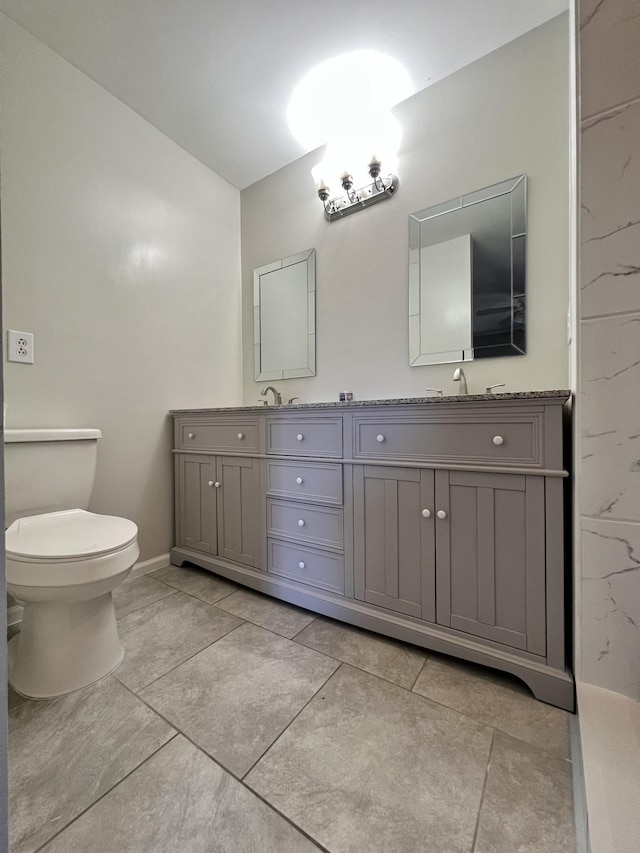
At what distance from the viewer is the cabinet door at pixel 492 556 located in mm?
1041

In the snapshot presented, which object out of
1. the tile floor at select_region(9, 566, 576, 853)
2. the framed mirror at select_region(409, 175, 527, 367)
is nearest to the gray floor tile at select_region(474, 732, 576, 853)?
the tile floor at select_region(9, 566, 576, 853)

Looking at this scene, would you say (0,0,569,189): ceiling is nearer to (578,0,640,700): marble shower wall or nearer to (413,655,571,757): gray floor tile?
(578,0,640,700): marble shower wall

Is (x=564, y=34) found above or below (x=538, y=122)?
above

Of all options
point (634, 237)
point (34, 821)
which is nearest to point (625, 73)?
point (634, 237)

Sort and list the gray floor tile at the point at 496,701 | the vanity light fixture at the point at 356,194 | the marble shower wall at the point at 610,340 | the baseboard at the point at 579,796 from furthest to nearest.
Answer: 1. the vanity light fixture at the point at 356,194
2. the gray floor tile at the point at 496,701
3. the marble shower wall at the point at 610,340
4. the baseboard at the point at 579,796

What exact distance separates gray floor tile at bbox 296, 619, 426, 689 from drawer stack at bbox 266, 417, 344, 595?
0.15 metres

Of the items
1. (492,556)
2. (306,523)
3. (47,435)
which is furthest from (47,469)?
(492,556)

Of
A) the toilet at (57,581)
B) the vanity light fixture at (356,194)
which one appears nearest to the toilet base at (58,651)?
the toilet at (57,581)

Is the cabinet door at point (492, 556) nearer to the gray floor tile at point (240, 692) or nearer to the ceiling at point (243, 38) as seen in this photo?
the gray floor tile at point (240, 692)

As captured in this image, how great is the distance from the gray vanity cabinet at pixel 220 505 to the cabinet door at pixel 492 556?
854 mm

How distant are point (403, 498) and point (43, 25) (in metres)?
2.38

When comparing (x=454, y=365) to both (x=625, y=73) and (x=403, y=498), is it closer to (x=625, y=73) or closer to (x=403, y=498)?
(x=403, y=498)

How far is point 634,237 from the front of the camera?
817 mm

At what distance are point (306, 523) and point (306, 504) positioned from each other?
0.08 meters
